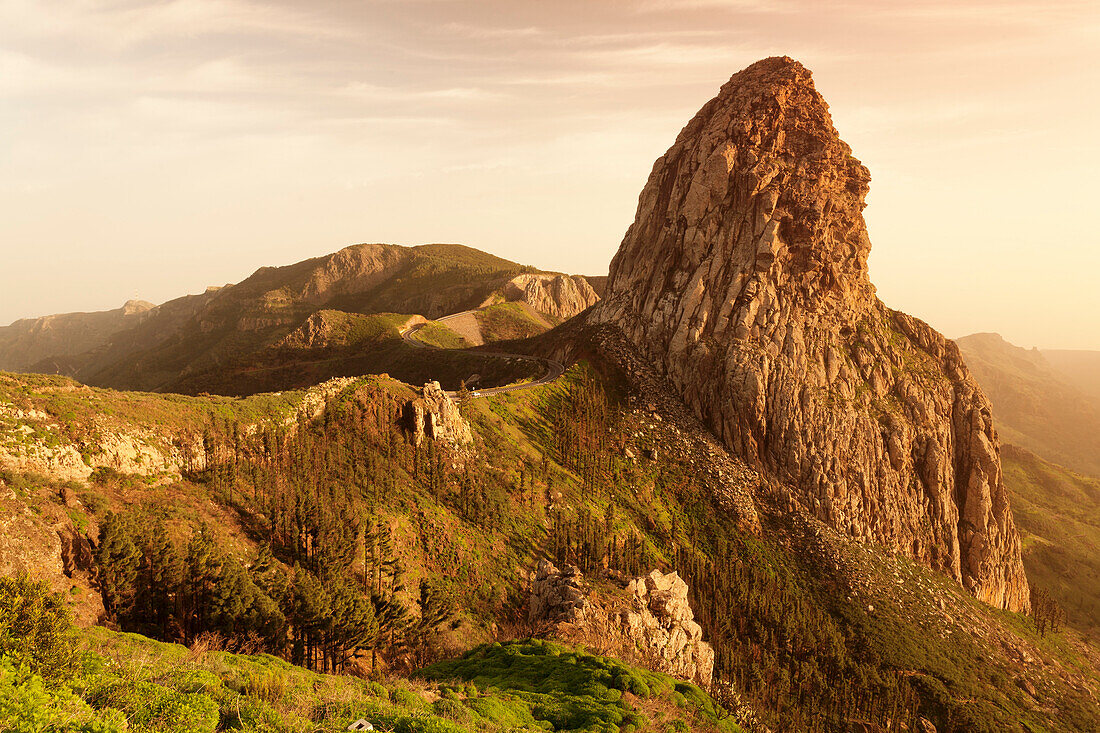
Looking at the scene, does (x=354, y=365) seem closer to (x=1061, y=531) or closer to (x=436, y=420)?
(x=436, y=420)

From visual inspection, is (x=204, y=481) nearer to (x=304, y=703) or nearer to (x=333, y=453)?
(x=333, y=453)

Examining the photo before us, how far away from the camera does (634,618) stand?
156 ft

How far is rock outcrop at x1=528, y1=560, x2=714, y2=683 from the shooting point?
141ft

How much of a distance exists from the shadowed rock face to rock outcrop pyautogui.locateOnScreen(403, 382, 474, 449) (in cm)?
4690

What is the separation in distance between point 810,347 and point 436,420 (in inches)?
2727

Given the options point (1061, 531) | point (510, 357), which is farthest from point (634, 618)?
point (1061, 531)

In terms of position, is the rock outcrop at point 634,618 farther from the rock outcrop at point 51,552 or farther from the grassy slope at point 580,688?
Result: the rock outcrop at point 51,552

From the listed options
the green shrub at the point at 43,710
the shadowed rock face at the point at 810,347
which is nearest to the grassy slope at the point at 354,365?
the shadowed rock face at the point at 810,347

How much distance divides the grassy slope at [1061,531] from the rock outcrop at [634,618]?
369 ft

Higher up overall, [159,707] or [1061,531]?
[159,707]

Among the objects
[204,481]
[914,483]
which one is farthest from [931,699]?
[204,481]

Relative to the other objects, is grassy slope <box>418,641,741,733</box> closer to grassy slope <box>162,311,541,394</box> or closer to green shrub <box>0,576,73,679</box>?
green shrub <box>0,576,73,679</box>

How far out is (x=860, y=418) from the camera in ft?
305

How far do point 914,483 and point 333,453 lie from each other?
9720cm
